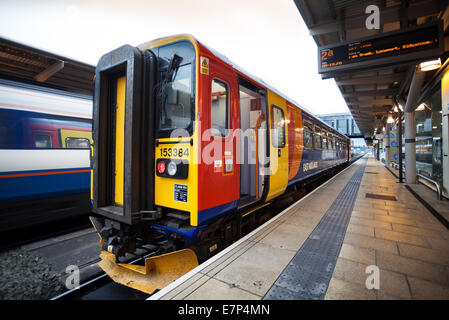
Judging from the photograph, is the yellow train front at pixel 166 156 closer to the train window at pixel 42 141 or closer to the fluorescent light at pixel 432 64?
the train window at pixel 42 141

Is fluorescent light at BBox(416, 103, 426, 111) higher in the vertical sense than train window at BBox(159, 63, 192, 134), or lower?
higher

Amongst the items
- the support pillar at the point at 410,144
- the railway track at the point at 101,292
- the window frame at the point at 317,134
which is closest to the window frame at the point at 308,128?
the window frame at the point at 317,134

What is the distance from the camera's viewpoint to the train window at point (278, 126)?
440 centimetres

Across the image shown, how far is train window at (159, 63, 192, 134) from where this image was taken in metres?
2.65

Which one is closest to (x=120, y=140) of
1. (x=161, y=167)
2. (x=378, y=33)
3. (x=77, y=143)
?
(x=161, y=167)

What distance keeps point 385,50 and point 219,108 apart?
441cm

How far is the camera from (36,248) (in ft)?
12.6

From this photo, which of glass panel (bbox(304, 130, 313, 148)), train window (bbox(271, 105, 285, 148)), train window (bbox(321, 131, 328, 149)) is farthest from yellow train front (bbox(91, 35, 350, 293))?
train window (bbox(321, 131, 328, 149))

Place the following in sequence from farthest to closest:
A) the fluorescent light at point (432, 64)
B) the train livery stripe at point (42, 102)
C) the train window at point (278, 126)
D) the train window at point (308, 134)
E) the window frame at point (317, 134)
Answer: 1. the window frame at point (317, 134)
2. the train window at point (308, 134)
3. the fluorescent light at point (432, 64)
4. the train window at point (278, 126)
5. the train livery stripe at point (42, 102)

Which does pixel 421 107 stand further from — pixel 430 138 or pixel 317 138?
pixel 317 138

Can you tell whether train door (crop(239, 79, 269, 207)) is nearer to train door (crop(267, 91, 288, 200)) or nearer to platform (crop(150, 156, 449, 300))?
train door (crop(267, 91, 288, 200))

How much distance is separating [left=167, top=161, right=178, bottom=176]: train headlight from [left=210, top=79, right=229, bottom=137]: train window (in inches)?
25.1

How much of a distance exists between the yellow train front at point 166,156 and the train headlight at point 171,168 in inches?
0.5
